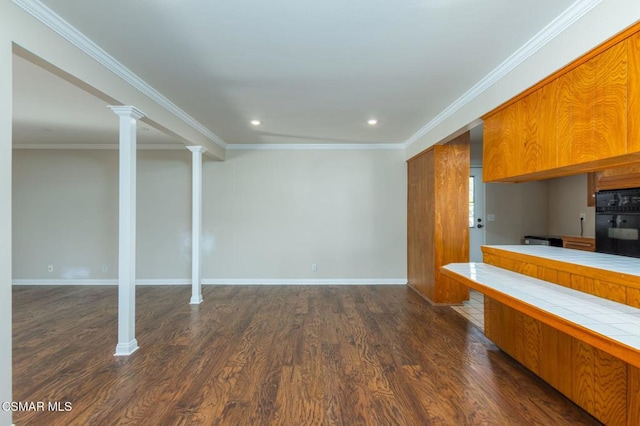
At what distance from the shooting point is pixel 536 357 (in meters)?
2.47

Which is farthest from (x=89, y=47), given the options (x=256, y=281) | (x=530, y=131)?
(x=256, y=281)

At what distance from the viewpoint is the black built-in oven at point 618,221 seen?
3.72m

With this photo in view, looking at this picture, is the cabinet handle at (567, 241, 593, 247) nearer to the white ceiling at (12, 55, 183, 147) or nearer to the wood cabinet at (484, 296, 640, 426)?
the wood cabinet at (484, 296, 640, 426)

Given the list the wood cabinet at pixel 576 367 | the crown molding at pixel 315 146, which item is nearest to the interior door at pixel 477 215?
the crown molding at pixel 315 146

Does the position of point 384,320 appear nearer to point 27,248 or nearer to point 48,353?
point 48,353

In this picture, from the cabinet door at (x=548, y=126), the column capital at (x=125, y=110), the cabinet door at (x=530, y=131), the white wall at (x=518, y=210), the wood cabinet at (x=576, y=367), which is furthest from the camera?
the white wall at (x=518, y=210)

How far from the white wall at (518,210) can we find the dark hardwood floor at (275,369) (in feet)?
8.65

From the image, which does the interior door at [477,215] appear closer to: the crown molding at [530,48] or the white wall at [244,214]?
the white wall at [244,214]

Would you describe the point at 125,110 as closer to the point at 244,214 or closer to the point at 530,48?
the point at 244,214

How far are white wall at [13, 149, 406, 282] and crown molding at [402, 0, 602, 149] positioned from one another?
240 centimetres

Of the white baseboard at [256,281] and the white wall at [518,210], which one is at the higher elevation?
the white wall at [518,210]

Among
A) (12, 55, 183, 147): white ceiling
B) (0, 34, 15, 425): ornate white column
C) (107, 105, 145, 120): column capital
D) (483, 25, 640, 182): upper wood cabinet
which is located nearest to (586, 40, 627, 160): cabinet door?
(483, 25, 640, 182): upper wood cabinet

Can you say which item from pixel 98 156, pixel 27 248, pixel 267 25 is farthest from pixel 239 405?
pixel 27 248

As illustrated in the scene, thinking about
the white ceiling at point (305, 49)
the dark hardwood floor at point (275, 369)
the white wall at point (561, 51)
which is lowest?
the dark hardwood floor at point (275, 369)
